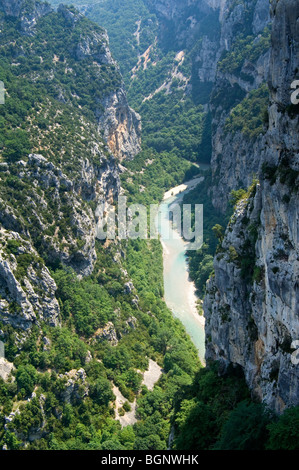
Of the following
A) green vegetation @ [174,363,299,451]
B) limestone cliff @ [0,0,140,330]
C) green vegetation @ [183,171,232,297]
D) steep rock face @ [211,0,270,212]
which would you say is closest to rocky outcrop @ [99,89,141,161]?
limestone cliff @ [0,0,140,330]

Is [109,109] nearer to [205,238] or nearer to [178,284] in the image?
[205,238]

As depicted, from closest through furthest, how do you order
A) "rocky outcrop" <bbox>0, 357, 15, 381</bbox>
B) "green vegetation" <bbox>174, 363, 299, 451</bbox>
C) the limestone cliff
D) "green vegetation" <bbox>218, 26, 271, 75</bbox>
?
"green vegetation" <bbox>174, 363, 299, 451</bbox> → "rocky outcrop" <bbox>0, 357, 15, 381</bbox> → the limestone cliff → "green vegetation" <bbox>218, 26, 271, 75</bbox>

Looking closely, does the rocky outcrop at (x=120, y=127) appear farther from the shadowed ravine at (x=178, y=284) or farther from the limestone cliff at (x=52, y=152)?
the shadowed ravine at (x=178, y=284)

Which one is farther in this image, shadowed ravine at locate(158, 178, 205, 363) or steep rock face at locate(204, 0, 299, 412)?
shadowed ravine at locate(158, 178, 205, 363)

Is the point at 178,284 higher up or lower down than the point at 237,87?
lower down

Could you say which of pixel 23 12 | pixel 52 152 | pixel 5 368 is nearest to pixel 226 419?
pixel 5 368

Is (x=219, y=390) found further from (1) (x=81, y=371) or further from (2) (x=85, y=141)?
(2) (x=85, y=141)

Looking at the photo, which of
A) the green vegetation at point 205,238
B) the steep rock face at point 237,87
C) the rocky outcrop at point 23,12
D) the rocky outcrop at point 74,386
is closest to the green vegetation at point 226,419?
the rocky outcrop at point 74,386

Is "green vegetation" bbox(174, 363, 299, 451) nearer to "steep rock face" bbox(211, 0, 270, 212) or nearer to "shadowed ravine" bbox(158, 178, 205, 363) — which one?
"shadowed ravine" bbox(158, 178, 205, 363)
